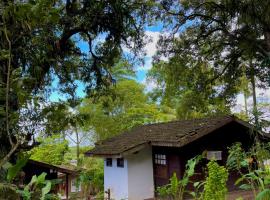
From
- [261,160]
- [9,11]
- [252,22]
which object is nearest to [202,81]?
[252,22]

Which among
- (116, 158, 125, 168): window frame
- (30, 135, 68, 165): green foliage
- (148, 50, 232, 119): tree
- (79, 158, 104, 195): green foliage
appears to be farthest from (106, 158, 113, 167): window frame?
(30, 135, 68, 165): green foliage

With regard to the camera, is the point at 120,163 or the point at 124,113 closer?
the point at 120,163

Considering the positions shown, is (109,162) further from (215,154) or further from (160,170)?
(215,154)

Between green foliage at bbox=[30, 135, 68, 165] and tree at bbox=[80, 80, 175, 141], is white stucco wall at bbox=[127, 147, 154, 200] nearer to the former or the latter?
tree at bbox=[80, 80, 175, 141]

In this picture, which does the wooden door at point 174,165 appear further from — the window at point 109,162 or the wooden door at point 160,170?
the window at point 109,162

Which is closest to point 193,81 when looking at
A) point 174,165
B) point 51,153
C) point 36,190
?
point 174,165

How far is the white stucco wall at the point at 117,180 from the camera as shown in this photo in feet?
45.3

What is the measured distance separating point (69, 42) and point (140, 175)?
7.09m

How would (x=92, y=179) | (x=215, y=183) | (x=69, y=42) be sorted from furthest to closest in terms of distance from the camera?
(x=92, y=179) → (x=69, y=42) → (x=215, y=183)

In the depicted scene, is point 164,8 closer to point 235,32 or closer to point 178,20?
point 178,20

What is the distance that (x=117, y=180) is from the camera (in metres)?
14.7

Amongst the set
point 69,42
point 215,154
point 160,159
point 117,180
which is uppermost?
point 69,42

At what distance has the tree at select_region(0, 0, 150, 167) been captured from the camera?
14.1 ft

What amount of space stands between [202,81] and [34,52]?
344 inches
